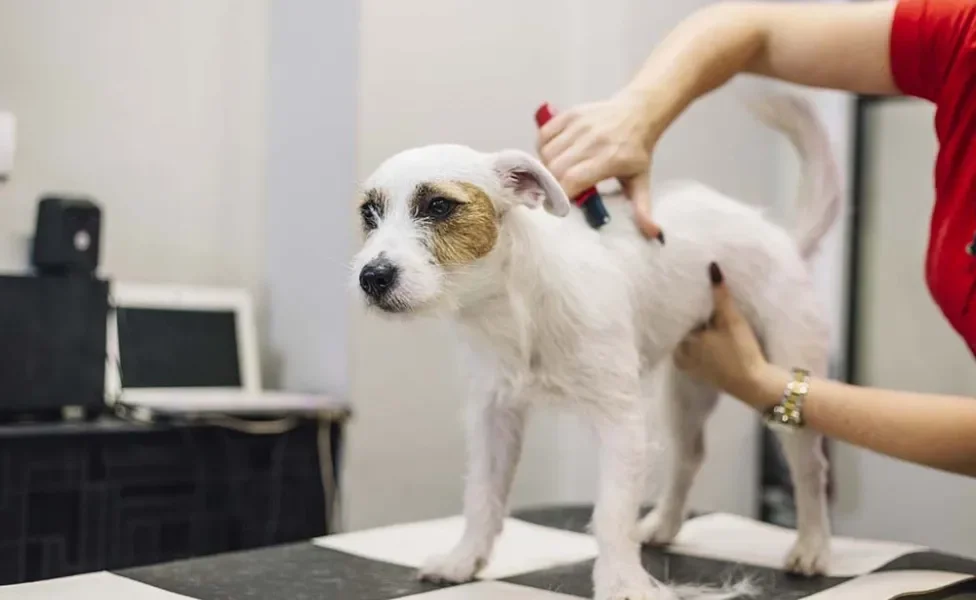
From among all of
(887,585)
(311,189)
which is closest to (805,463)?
(887,585)

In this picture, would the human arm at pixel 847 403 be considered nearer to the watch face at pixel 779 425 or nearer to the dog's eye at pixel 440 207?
the watch face at pixel 779 425

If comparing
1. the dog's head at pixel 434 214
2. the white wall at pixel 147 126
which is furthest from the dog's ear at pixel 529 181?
the white wall at pixel 147 126

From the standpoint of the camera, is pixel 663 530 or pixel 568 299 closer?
pixel 568 299

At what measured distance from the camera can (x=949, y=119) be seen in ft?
4.08

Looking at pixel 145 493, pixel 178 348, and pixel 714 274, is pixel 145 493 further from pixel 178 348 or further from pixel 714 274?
pixel 714 274

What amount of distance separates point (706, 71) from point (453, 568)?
0.71 m

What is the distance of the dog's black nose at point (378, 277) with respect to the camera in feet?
3.25

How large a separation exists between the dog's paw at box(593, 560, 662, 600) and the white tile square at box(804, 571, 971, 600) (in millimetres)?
246

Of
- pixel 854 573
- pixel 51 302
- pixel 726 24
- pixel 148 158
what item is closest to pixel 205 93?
pixel 148 158

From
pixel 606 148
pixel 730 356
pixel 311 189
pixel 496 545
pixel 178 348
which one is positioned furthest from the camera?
pixel 311 189

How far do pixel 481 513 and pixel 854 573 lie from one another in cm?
51

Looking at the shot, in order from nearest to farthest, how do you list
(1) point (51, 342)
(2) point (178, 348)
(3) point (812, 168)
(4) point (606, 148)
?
(4) point (606, 148) → (3) point (812, 168) → (1) point (51, 342) → (2) point (178, 348)

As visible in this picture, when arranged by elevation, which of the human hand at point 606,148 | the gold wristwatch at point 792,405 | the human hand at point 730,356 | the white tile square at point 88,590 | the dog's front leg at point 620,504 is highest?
the human hand at point 606,148

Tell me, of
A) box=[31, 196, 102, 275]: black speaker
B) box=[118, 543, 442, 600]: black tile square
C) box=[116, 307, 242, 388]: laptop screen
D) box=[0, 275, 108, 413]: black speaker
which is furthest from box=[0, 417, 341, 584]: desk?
box=[118, 543, 442, 600]: black tile square
